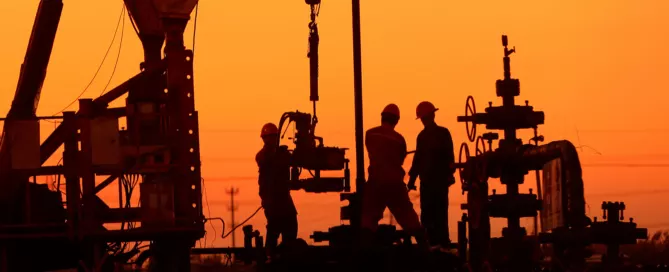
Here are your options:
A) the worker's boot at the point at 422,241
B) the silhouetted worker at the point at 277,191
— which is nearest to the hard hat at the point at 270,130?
the silhouetted worker at the point at 277,191

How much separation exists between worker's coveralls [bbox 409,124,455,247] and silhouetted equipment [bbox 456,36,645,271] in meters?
1.34

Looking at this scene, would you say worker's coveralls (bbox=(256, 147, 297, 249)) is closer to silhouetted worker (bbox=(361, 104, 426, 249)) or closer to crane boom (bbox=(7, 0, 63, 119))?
silhouetted worker (bbox=(361, 104, 426, 249))

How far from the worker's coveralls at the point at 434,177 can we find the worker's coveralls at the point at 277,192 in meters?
2.32

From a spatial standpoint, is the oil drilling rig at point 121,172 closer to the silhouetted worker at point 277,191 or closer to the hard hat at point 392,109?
the silhouetted worker at point 277,191

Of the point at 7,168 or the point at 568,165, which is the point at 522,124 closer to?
the point at 568,165

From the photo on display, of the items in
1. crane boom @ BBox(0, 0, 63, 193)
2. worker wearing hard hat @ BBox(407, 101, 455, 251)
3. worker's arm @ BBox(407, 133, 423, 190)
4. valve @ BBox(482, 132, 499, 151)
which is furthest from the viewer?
crane boom @ BBox(0, 0, 63, 193)

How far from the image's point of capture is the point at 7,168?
30.4m

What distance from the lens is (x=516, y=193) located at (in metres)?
27.2

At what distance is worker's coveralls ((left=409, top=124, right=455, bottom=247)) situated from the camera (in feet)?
94.1

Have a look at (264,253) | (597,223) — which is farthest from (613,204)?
(264,253)

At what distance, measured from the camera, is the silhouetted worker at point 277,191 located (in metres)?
30.4

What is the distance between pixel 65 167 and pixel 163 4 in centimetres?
303

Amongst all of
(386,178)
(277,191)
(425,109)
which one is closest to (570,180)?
(386,178)

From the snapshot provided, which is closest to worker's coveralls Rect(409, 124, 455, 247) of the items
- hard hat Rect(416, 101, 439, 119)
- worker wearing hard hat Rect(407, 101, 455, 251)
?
worker wearing hard hat Rect(407, 101, 455, 251)
